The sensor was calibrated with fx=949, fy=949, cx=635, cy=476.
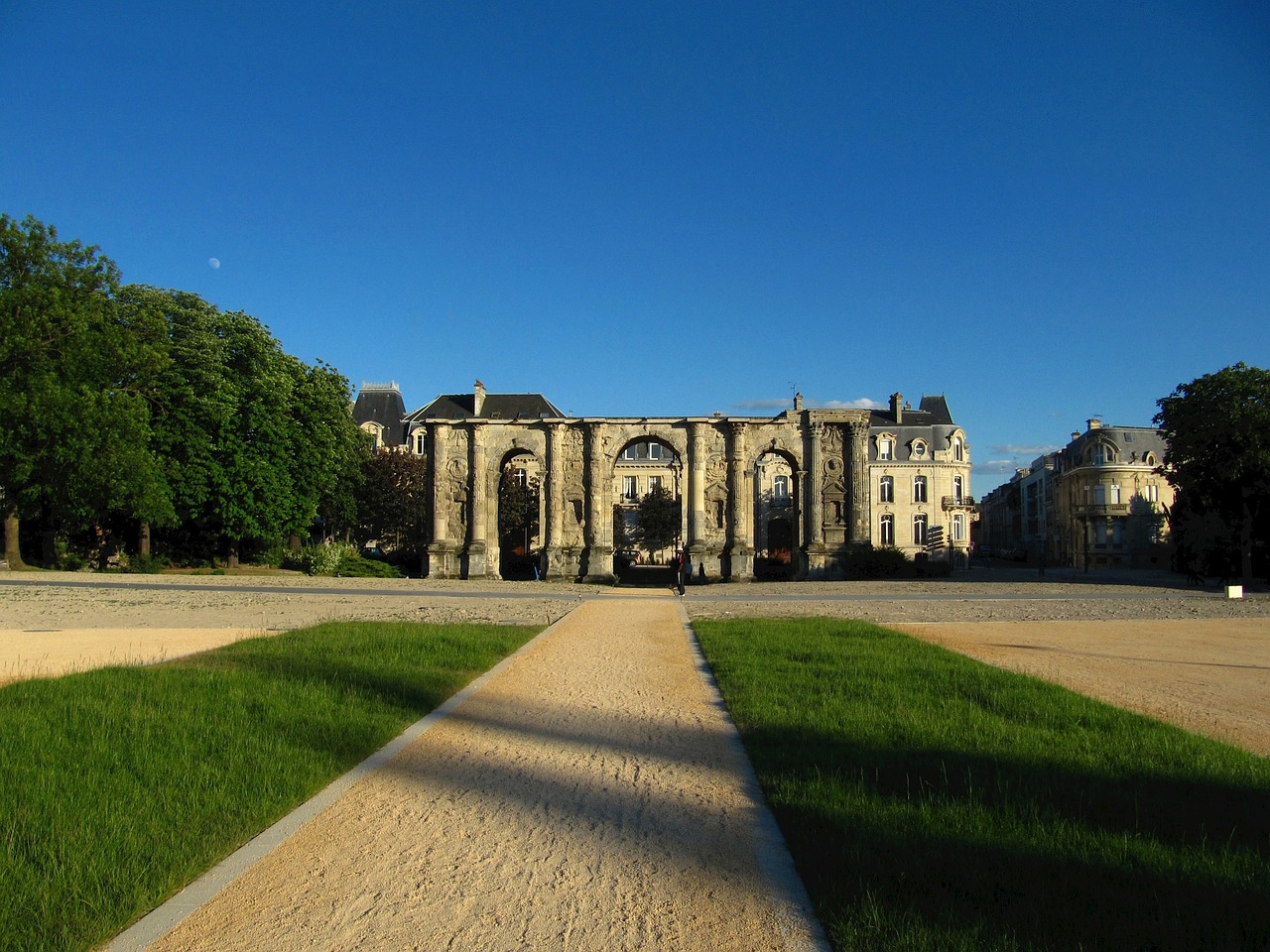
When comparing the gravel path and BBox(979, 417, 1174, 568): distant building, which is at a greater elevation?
BBox(979, 417, 1174, 568): distant building

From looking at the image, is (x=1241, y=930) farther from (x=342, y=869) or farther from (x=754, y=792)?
(x=342, y=869)

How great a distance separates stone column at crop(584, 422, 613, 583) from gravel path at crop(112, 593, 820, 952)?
3591 centimetres

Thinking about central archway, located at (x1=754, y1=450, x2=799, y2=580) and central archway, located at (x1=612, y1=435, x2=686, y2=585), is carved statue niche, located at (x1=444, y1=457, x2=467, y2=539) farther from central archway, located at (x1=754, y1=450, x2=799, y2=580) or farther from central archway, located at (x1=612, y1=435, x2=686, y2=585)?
central archway, located at (x1=754, y1=450, x2=799, y2=580)

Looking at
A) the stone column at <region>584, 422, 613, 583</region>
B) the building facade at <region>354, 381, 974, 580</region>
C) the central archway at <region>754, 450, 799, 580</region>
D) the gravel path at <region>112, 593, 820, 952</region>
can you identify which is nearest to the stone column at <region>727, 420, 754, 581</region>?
the building facade at <region>354, 381, 974, 580</region>

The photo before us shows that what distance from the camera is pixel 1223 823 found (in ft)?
17.3

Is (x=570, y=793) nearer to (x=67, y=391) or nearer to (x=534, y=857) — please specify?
(x=534, y=857)

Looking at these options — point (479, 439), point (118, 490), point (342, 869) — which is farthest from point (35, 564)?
point (342, 869)

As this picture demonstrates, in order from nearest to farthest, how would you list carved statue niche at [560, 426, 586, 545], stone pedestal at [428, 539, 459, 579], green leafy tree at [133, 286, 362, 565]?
green leafy tree at [133, 286, 362, 565], stone pedestal at [428, 539, 459, 579], carved statue niche at [560, 426, 586, 545]

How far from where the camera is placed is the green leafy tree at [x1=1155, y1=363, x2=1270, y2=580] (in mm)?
34281

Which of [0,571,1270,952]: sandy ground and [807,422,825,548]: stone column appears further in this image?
[807,422,825,548]: stone column

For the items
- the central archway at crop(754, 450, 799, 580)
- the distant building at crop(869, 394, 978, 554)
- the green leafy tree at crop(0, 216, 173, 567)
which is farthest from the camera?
the central archway at crop(754, 450, 799, 580)

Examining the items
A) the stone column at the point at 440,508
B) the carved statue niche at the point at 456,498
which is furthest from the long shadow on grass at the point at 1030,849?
the carved statue niche at the point at 456,498

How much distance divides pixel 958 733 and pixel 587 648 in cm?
777

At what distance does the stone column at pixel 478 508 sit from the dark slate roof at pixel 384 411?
3433 cm
